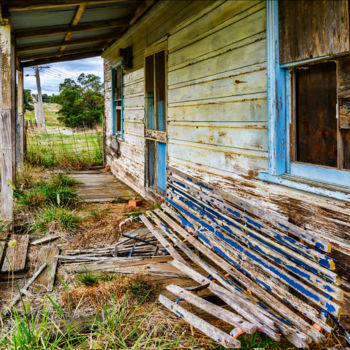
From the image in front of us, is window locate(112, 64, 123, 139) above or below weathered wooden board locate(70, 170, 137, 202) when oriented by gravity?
above

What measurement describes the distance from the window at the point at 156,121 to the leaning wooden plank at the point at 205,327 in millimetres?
3133

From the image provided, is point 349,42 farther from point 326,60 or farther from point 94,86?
point 94,86

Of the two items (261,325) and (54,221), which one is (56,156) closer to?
(54,221)

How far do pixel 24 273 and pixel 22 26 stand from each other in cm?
430

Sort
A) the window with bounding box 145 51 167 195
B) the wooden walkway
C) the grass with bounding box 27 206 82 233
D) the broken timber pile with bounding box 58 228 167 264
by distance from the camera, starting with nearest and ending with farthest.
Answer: the broken timber pile with bounding box 58 228 167 264
the grass with bounding box 27 206 82 233
the window with bounding box 145 51 167 195
the wooden walkway

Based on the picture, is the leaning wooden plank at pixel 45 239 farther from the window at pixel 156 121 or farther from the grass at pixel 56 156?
the grass at pixel 56 156

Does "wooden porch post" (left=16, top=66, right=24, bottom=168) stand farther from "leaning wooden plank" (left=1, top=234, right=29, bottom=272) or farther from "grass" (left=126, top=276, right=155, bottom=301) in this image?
"grass" (left=126, top=276, right=155, bottom=301)

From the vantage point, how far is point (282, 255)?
2.50 metres

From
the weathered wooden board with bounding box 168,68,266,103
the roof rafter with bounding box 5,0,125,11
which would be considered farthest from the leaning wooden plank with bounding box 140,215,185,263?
the roof rafter with bounding box 5,0,125,11

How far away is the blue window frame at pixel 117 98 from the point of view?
318 inches

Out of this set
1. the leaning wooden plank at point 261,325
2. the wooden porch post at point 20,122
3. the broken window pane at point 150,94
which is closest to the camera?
the leaning wooden plank at point 261,325

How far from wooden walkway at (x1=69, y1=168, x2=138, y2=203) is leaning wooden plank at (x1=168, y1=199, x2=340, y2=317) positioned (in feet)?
9.21

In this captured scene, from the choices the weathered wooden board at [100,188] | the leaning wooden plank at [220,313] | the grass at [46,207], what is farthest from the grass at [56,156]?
the leaning wooden plank at [220,313]

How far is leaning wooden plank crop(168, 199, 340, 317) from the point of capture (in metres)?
2.04
